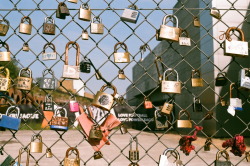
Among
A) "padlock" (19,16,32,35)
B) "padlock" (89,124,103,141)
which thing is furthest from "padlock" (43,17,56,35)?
"padlock" (89,124,103,141)

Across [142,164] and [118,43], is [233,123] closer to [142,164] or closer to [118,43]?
[142,164]

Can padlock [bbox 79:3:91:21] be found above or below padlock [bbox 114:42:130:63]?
above

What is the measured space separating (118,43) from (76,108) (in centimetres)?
55

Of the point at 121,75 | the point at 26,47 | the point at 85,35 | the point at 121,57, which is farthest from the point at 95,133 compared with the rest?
the point at 26,47

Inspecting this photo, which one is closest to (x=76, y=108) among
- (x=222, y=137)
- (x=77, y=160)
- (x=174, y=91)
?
(x=77, y=160)

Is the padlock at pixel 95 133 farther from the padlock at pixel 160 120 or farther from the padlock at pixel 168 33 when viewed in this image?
the padlock at pixel 168 33

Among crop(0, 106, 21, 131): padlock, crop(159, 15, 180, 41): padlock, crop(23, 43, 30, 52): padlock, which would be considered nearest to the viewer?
crop(0, 106, 21, 131): padlock

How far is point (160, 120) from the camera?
2.20 m

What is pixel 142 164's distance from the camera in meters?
5.63

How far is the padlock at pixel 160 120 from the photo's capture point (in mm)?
2144

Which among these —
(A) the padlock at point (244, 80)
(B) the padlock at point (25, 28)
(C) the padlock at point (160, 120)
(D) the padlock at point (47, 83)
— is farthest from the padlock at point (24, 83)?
(A) the padlock at point (244, 80)

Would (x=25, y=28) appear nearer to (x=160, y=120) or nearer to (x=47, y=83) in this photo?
(x=47, y=83)

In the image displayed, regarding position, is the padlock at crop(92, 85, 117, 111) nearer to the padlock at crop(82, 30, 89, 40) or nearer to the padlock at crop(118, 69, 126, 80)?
the padlock at crop(118, 69, 126, 80)

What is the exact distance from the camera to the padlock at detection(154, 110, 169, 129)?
2144mm
